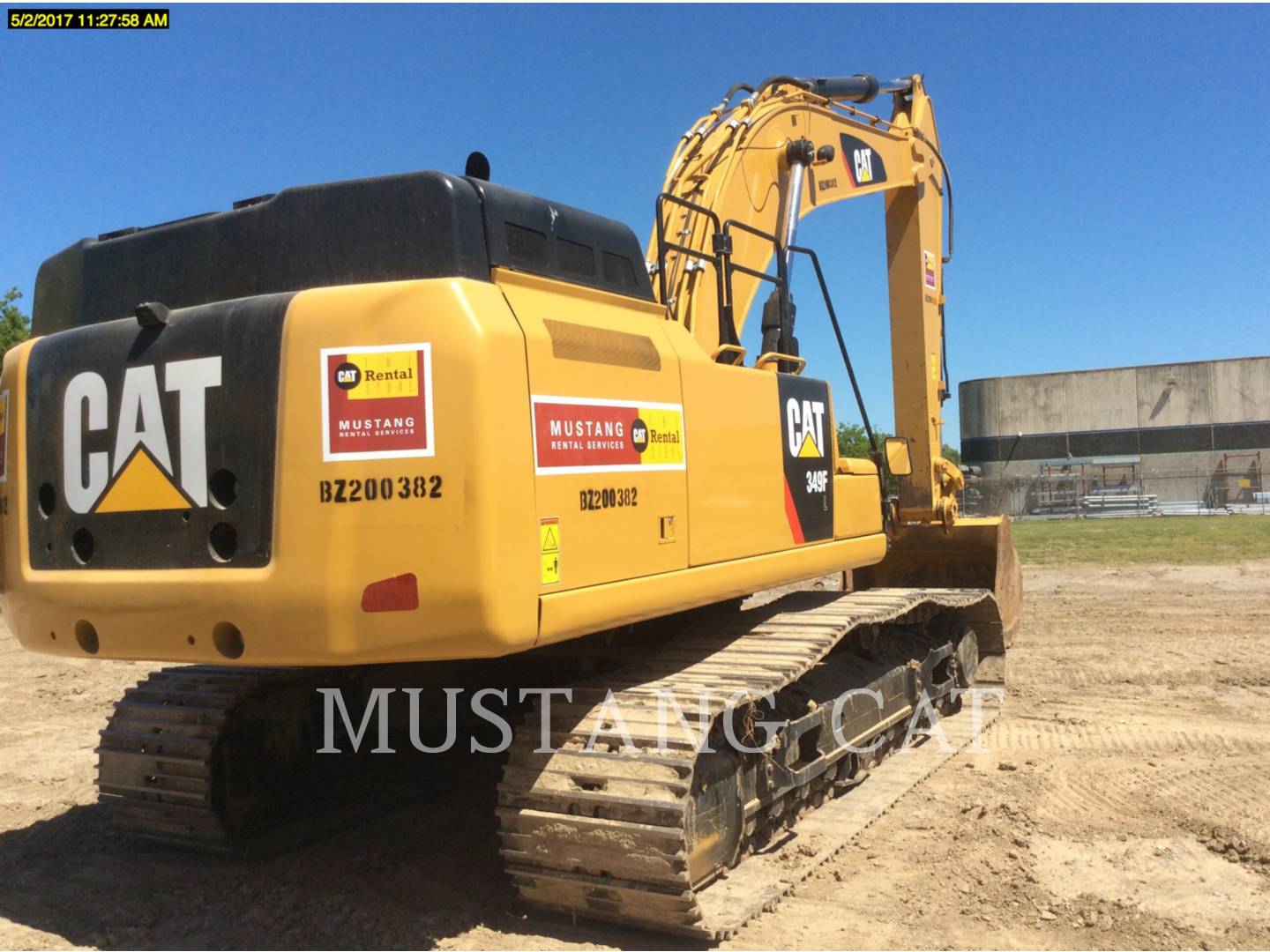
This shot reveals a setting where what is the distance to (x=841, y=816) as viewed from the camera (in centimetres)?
551

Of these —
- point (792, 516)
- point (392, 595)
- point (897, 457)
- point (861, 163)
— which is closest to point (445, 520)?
point (392, 595)

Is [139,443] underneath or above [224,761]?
above

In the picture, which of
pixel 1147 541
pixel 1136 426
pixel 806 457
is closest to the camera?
pixel 806 457

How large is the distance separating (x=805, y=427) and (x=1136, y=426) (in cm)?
4770

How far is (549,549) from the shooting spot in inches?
145

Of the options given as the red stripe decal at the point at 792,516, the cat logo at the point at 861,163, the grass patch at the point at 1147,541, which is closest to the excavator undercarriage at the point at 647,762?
the red stripe decal at the point at 792,516

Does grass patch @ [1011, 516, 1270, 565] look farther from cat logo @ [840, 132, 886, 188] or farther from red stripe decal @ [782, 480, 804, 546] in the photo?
red stripe decal @ [782, 480, 804, 546]

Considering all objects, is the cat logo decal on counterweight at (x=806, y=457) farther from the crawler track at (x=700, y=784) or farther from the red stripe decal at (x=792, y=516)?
the crawler track at (x=700, y=784)

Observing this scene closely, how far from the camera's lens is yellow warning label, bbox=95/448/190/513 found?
3803 mm

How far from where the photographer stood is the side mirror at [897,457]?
732cm

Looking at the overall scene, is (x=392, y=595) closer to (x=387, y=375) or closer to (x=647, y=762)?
(x=387, y=375)

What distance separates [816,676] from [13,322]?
86.1 ft

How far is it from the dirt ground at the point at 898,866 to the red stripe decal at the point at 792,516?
1.40 metres

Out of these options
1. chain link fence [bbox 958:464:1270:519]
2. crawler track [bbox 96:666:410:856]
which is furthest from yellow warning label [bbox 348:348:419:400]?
chain link fence [bbox 958:464:1270:519]
